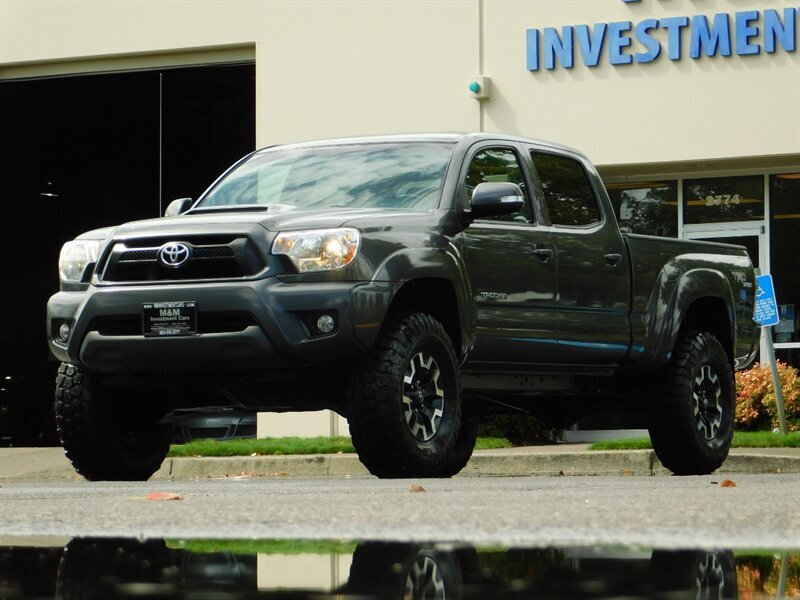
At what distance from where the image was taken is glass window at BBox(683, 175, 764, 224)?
1777 centimetres

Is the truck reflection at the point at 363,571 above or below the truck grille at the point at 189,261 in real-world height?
below

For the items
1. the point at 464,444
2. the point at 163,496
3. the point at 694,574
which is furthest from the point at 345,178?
the point at 694,574

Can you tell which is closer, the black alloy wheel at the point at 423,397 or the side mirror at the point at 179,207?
the black alloy wheel at the point at 423,397

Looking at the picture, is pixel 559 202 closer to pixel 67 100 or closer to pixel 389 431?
pixel 389 431

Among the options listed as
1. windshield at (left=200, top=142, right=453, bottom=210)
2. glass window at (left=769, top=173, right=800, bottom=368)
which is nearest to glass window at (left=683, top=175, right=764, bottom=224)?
glass window at (left=769, top=173, right=800, bottom=368)

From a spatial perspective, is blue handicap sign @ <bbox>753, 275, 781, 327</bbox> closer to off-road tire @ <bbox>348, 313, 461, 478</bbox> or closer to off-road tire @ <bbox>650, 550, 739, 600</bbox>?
off-road tire @ <bbox>348, 313, 461, 478</bbox>

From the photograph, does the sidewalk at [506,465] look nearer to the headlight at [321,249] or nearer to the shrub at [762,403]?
the shrub at [762,403]

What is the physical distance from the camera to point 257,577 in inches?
128

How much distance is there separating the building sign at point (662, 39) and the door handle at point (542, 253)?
28.9 ft

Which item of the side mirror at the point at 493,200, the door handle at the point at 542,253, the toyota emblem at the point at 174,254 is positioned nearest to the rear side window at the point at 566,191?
the door handle at the point at 542,253

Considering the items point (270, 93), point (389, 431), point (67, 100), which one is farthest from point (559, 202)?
point (67, 100)

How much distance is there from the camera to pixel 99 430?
825 cm

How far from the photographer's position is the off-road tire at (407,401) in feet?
24.6

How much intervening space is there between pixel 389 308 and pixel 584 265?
1.88 meters
